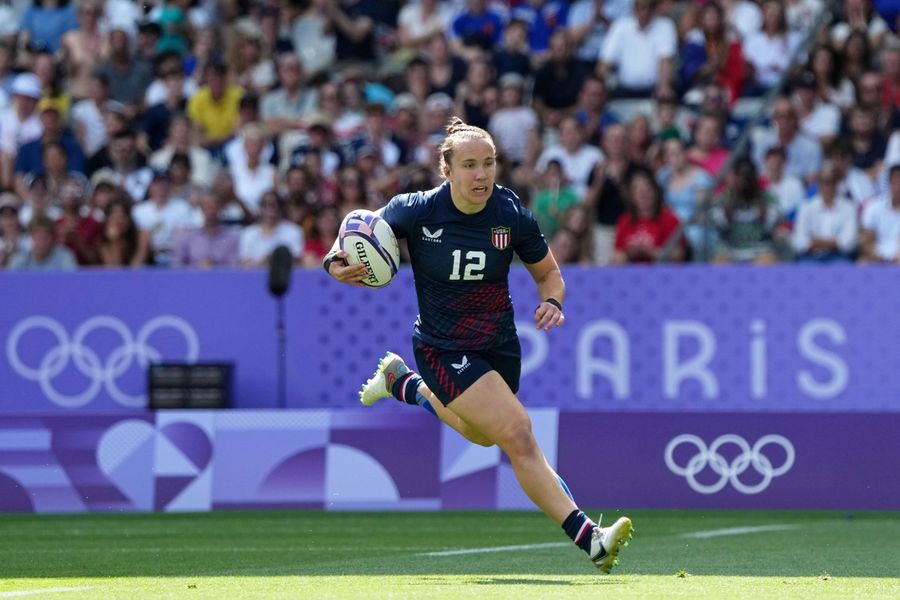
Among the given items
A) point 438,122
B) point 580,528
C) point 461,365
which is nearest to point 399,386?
point 461,365

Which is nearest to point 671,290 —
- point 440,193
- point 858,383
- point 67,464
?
point 858,383

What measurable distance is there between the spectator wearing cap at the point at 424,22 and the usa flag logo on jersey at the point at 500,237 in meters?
11.3

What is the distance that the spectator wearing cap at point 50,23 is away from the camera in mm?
21016

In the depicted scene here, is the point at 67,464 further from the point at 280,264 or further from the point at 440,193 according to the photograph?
the point at 440,193

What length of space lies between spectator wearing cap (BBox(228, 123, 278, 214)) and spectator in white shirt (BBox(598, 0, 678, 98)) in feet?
11.8

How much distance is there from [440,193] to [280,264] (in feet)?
23.6

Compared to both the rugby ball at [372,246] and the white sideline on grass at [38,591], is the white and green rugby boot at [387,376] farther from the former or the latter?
the white sideline on grass at [38,591]

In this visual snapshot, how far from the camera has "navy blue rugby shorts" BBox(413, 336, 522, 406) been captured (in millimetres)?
8727

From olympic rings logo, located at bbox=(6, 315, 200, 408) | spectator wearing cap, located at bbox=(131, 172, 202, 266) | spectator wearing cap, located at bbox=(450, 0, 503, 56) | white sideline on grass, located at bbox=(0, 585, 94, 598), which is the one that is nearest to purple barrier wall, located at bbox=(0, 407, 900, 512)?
olympic rings logo, located at bbox=(6, 315, 200, 408)

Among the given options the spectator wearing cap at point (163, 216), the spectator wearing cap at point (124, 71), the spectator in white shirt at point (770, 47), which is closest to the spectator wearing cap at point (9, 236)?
the spectator wearing cap at point (163, 216)

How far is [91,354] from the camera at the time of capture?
1628 centimetres

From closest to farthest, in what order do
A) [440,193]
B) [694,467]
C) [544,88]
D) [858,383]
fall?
1. [440,193]
2. [694,467]
3. [858,383]
4. [544,88]

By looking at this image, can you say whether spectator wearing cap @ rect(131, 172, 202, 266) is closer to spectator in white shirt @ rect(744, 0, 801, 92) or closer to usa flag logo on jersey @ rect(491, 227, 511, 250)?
spectator in white shirt @ rect(744, 0, 801, 92)

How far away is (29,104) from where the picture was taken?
1942 cm
